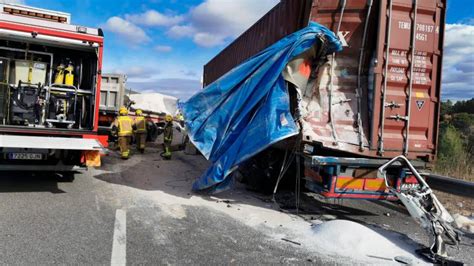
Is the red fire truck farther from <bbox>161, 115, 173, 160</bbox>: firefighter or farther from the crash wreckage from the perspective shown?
<bbox>161, 115, 173, 160</bbox>: firefighter

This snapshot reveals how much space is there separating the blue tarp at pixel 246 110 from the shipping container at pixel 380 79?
43 centimetres

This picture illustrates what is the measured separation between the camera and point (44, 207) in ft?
18.5

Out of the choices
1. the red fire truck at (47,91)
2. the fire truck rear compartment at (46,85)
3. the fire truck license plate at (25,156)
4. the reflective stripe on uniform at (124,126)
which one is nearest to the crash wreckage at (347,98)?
the red fire truck at (47,91)

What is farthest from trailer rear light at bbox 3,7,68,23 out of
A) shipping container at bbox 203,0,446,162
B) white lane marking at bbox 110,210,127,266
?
shipping container at bbox 203,0,446,162

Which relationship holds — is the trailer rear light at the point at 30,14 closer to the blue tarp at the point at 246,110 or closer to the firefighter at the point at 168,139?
the blue tarp at the point at 246,110

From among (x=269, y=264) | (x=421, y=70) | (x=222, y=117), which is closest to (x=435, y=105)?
(x=421, y=70)

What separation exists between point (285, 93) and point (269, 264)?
104 inches

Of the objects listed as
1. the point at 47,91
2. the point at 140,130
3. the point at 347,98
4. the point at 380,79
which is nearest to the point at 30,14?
the point at 47,91

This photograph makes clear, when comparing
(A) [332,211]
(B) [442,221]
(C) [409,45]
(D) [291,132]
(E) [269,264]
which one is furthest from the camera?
(A) [332,211]

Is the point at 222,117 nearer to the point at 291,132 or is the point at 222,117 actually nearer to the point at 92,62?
the point at 291,132

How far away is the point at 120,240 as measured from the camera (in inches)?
176

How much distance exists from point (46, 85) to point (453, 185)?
23.8 feet

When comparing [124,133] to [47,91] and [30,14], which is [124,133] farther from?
[30,14]

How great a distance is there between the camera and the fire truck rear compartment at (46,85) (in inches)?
298
